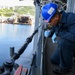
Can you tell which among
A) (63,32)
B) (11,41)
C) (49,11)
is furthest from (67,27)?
(11,41)

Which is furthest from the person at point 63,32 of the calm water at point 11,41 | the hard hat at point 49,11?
the calm water at point 11,41

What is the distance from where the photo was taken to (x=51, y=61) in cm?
292

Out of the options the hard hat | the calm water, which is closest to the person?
the hard hat

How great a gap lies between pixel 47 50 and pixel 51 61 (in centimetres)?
60

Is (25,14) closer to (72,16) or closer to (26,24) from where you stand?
(26,24)

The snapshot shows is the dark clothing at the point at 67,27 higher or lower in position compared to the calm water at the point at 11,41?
higher

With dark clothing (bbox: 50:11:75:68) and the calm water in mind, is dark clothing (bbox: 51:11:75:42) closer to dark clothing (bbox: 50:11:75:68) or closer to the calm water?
dark clothing (bbox: 50:11:75:68)

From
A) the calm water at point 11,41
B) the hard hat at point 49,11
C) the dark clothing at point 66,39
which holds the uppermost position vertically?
the hard hat at point 49,11

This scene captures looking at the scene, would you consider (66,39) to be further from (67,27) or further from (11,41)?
(11,41)

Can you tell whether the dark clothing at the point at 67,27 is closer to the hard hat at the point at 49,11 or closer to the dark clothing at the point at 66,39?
the dark clothing at the point at 66,39

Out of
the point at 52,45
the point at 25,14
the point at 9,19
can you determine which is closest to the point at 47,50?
the point at 52,45

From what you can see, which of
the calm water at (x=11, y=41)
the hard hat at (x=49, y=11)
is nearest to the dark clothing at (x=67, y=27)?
the hard hat at (x=49, y=11)

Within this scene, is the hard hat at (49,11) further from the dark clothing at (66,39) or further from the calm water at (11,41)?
the calm water at (11,41)

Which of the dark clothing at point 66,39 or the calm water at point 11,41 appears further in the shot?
the calm water at point 11,41
